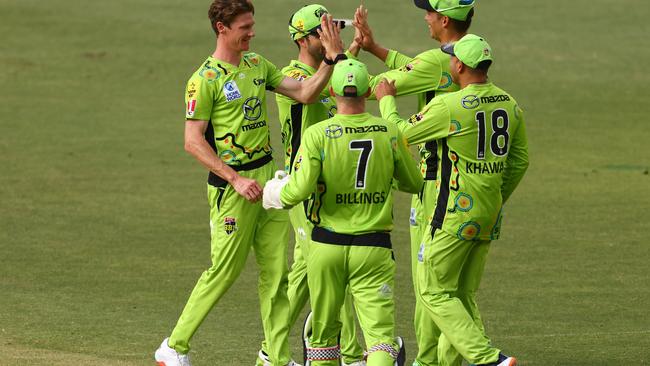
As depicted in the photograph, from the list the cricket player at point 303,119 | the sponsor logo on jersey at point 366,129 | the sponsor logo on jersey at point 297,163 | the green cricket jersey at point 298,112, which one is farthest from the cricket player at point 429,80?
the sponsor logo on jersey at point 297,163

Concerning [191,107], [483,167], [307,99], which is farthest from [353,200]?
[191,107]

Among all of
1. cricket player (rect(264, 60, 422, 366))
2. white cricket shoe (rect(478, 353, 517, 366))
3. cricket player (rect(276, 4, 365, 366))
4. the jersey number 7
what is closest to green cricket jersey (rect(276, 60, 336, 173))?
cricket player (rect(276, 4, 365, 366))

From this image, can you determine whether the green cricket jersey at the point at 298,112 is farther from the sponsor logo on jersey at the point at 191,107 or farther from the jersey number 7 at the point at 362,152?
the jersey number 7 at the point at 362,152

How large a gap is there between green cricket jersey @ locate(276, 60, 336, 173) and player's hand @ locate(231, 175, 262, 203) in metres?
0.91

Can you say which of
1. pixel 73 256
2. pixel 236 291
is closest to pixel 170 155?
pixel 73 256

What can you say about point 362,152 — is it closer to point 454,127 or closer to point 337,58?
point 454,127

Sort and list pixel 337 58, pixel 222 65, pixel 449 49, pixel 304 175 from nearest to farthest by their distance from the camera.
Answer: pixel 304 175, pixel 449 49, pixel 337 58, pixel 222 65

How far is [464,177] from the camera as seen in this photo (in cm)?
891

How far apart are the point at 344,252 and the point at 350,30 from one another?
21.4m

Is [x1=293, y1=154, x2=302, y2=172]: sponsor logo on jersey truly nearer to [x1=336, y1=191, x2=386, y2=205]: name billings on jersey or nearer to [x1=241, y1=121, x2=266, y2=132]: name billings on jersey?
[x1=336, y1=191, x2=386, y2=205]: name billings on jersey

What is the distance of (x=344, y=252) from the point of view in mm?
8500

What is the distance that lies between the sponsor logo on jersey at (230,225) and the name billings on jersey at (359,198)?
1195mm

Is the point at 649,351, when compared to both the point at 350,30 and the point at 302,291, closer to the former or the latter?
the point at 302,291

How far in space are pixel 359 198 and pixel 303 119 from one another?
181cm
